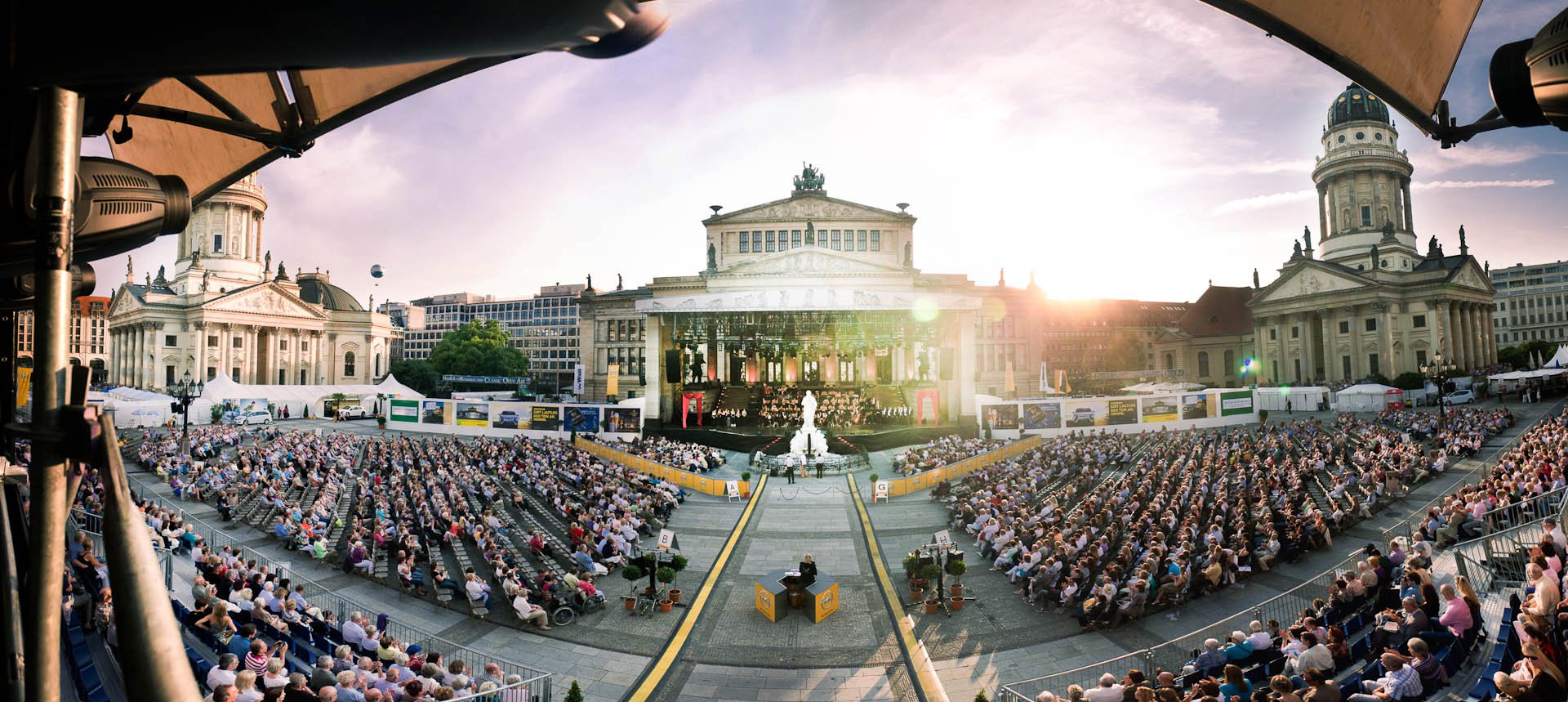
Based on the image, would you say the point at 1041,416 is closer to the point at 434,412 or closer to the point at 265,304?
the point at 434,412

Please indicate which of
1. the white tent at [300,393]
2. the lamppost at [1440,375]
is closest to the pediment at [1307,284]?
the lamppost at [1440,375]

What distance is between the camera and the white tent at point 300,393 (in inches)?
1709

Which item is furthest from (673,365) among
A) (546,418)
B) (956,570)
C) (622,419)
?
(956,570)

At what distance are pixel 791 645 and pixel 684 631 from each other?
196 centimetres

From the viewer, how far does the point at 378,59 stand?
131cm

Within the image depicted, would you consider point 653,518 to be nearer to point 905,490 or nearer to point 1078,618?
point 905,490

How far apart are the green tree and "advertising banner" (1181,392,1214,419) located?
65.5 m

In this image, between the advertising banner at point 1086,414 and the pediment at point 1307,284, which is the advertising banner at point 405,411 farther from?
the pediment at point 1307,284

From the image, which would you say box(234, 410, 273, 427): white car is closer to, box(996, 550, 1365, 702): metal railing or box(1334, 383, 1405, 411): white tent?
box(996, 550, 1365, 702): metal railing

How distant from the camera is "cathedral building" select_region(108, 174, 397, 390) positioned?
2221 inches

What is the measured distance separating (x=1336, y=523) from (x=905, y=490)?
1151 cm

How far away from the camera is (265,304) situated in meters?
59.8

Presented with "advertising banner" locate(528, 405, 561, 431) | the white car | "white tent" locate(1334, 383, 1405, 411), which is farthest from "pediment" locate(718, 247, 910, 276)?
the white car

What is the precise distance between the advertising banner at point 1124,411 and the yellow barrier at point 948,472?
9.17m
